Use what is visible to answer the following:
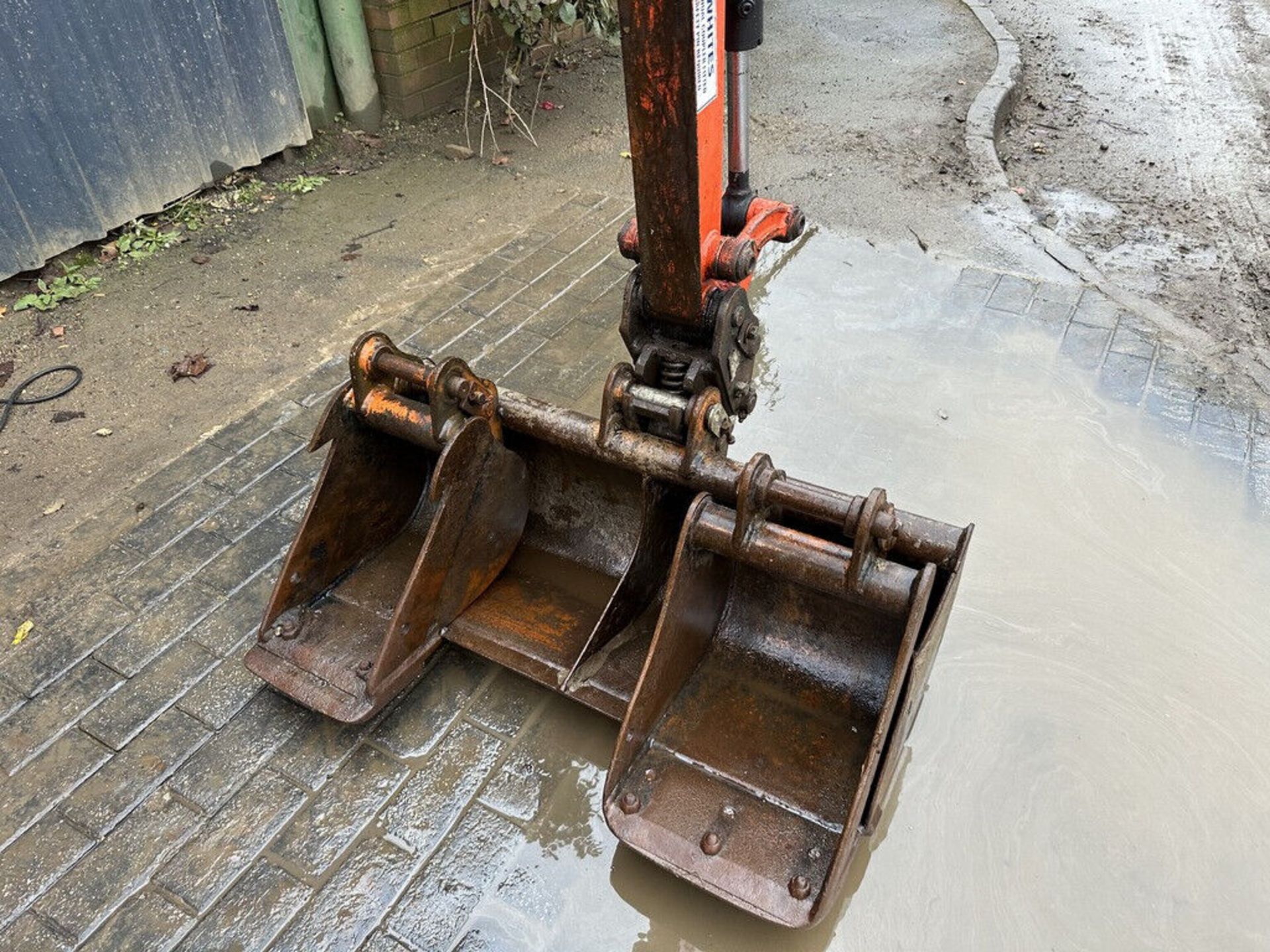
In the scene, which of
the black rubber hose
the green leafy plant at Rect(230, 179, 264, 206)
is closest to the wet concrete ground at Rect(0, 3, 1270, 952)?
the black rubber hose

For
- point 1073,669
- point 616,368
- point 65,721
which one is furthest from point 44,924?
point 1073,669

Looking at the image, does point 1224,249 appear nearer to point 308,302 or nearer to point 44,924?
point 308,302

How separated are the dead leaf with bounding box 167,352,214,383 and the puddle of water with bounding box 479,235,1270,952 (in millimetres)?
2488

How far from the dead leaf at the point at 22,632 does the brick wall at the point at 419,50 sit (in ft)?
14.4

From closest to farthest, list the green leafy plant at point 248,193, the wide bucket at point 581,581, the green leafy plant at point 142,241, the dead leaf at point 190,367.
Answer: the wide bucket at point 581,581, the dead leaf at point 190,367, the green leafy plant at point 142,241, the green leafy plant at point 248,193

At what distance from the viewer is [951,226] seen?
4.84m

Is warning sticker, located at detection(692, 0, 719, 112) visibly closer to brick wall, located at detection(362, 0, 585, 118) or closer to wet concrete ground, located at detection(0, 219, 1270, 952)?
wet concrete ground, located at detection(0, 219, 1270, 952)

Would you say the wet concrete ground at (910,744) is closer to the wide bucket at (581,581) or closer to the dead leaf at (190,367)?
the wide bucket at (581,581)

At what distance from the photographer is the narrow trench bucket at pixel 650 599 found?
2.08 metres

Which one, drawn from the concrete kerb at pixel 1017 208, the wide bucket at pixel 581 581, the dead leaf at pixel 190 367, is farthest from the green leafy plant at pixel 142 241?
the concrete kerb at pixel 1017 208

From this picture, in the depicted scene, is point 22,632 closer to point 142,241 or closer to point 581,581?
point 581,581

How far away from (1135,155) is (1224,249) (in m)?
1.54

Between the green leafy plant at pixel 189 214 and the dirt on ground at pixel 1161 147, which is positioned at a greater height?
the green leafy plant at pixel 189 214

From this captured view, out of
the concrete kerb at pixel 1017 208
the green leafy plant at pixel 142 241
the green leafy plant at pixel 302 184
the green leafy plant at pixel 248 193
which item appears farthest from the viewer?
the green leafy plant at pixel 302 184
